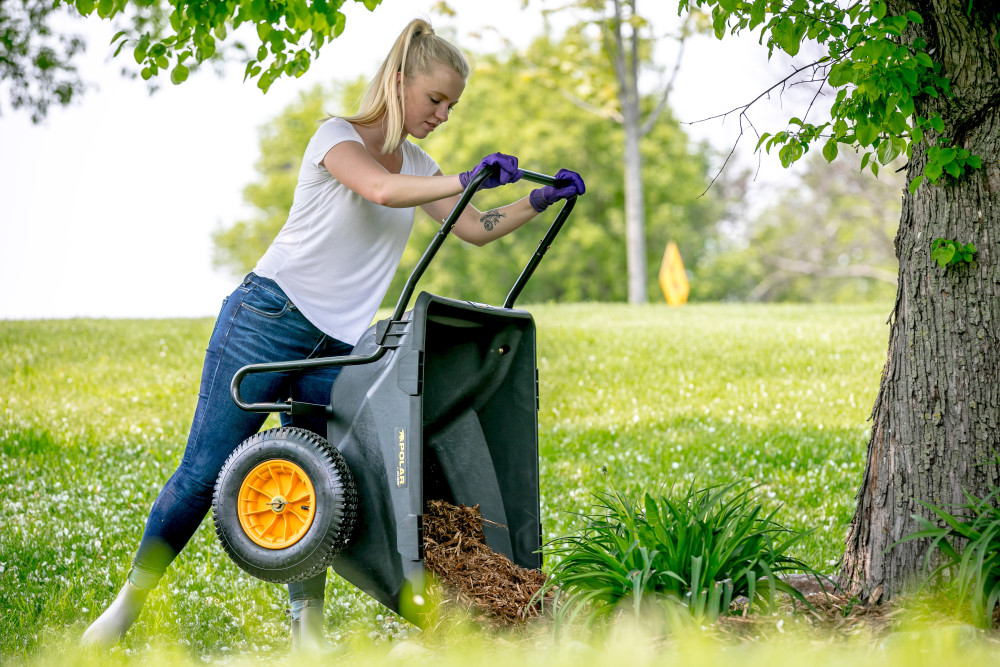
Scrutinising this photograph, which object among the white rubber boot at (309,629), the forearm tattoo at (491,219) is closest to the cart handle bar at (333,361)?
the forearm tattoo at (491,219)

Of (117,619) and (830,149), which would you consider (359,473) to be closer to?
(117,619)

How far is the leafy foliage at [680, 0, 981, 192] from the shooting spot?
2.96 m

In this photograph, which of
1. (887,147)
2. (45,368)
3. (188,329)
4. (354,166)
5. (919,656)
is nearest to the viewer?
(919,656)

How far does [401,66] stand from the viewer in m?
3.15

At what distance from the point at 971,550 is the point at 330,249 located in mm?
2234

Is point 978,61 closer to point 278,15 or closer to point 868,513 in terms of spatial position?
point 868,513

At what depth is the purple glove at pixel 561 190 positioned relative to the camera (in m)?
3.15

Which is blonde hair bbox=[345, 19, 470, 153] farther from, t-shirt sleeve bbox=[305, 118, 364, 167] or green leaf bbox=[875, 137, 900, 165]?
green leaf bbox=[875, 137, 900, 165]

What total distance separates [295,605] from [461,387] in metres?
0.96

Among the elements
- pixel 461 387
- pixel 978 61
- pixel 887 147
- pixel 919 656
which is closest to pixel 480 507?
pixel 461 387

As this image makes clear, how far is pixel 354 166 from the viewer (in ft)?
9.70

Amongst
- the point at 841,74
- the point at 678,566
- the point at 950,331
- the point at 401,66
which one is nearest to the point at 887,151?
the point at 841,74

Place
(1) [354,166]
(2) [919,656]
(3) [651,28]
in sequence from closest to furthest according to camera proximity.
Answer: (2) [919,656] → (1) [354,166] → (3) [651,28]

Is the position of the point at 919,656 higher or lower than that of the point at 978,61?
lower
